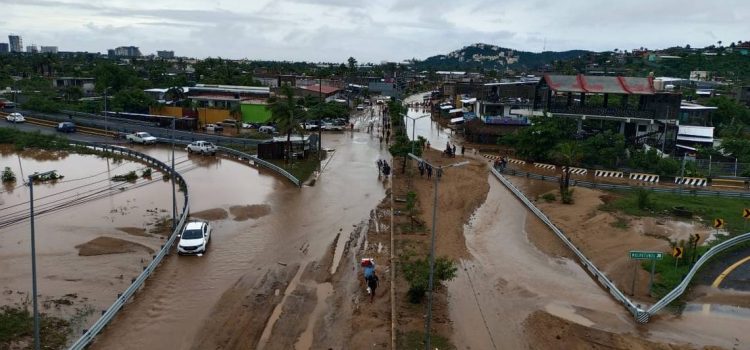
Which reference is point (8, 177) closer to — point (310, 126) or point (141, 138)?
point (141, 138)

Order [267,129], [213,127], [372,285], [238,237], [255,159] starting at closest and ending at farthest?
[372,285] → [238,237] → [255,159] → [267,129] → [213,127]

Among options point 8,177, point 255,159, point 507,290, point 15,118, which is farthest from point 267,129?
point 507,290

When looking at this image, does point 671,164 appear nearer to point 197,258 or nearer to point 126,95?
point 197,258

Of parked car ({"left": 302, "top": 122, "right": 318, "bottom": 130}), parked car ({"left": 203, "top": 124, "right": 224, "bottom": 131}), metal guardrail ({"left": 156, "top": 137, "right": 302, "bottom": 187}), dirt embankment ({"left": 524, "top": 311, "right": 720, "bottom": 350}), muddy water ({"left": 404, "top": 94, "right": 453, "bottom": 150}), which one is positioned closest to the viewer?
dirt embankment ({"left": 524, "top": 311, "right": 720, "bottom": 350})

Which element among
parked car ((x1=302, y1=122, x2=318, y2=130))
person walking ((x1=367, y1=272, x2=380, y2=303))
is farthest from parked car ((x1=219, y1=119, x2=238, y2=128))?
person walking ((x1=367, y1=272, x2=380, y2=303))

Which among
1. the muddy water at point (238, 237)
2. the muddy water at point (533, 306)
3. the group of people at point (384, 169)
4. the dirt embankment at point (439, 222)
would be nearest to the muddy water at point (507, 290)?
the muddy water at point (533, 306)

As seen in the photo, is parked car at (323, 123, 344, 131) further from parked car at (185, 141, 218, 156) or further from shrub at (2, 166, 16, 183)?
shrub at (2, 166, 16, 183)

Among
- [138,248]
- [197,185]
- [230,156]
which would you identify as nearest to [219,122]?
[230,156]
